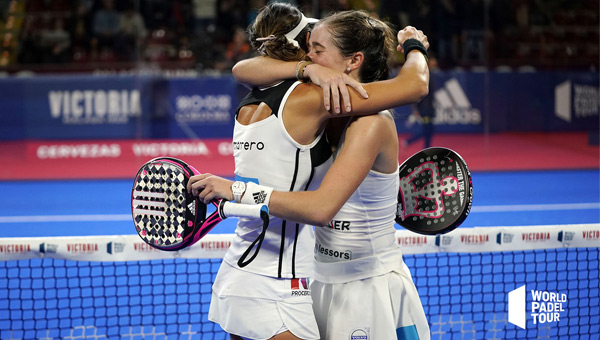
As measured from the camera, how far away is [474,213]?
30.3ft

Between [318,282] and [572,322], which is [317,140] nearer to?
[318,282]

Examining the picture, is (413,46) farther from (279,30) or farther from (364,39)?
(279,30)

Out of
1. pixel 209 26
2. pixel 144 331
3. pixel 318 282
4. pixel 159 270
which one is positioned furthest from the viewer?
pixel 209 26

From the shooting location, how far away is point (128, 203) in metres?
10.0

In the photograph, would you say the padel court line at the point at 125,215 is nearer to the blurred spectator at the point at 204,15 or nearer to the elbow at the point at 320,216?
the blurred spectator at the point at 204,15

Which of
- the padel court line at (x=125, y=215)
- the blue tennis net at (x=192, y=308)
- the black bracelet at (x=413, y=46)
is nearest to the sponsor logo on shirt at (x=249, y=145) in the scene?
the black bracelet at (x=413, y=46)

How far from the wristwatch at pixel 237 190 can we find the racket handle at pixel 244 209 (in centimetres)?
6

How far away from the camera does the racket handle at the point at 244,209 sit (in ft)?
7.80

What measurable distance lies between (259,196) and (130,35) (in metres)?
10.3

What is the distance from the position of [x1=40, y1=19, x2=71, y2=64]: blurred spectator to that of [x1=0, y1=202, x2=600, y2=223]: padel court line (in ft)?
15.2

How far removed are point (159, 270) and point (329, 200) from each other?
4.19 meters

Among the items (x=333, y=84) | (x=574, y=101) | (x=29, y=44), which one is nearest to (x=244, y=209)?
(x=333, y=84)

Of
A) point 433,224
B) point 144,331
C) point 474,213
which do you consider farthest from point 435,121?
point 433,224

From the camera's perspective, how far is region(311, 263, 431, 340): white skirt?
2795mm
